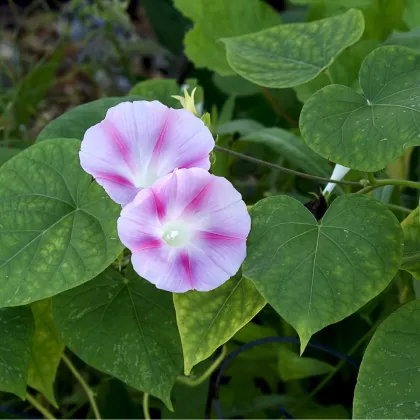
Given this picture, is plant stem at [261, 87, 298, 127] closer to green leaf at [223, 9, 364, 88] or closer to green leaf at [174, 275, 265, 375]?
green leaf at [223, 9, 364, 88]

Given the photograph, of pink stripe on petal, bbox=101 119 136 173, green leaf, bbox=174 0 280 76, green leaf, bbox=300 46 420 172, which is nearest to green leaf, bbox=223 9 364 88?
green leaf, bbox=300 46 420 172

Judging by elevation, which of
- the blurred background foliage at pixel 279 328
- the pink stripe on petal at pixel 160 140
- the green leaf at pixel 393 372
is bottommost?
the blurred background foliage at pixel 279 328

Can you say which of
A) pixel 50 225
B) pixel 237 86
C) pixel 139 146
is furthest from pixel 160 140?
pixel 237 86

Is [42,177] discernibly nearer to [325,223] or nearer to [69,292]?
[69,292]

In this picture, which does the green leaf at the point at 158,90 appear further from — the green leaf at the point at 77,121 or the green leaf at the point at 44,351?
the green leaf at the point at 44,351

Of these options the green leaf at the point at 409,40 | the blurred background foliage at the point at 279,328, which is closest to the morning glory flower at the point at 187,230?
the blurred background foliage at the point at 279,328
